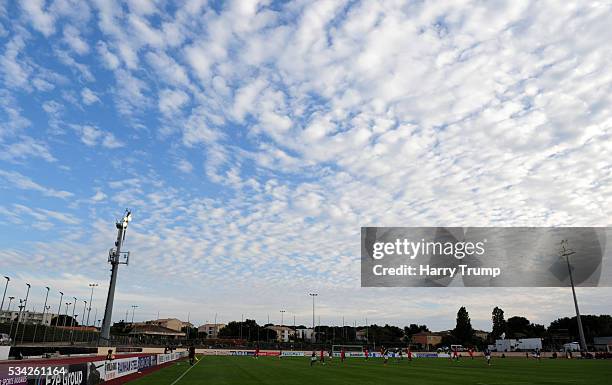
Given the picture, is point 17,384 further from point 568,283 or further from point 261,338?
point 261,338

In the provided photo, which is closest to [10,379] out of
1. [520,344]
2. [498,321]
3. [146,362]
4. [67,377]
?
[67,377]

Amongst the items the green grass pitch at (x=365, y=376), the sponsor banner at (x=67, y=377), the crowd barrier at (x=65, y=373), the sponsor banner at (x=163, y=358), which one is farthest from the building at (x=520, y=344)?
the sponsor banner at (x=67, y=377)

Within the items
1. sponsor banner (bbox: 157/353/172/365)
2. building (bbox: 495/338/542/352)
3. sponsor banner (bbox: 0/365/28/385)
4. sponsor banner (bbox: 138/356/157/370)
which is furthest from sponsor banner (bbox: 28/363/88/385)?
building (bbox: 495/338/542/352)

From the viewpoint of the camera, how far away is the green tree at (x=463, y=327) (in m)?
158

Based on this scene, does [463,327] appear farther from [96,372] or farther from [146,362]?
[96,372]

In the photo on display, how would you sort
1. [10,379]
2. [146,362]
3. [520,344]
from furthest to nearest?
[520,344], [146,362], [10,379]

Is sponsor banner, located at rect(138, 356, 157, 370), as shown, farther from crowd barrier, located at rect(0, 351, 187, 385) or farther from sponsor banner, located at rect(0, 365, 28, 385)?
sponsor banner, located at rect(0, 365, 28, 385)

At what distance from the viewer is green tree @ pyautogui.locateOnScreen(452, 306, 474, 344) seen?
517ft

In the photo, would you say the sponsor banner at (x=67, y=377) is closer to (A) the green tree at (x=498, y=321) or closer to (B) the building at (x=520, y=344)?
(B) the building at (x=520, y=344)

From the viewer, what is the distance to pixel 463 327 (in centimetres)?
15862

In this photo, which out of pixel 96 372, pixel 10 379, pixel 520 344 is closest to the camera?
pixel 10 379

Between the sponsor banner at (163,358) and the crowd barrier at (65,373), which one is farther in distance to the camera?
the sponsor banner at (163,358)

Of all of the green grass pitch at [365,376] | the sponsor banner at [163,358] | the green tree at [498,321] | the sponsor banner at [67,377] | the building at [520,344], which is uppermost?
the green tree at [498,321]

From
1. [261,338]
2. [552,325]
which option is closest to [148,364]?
[261,338]
